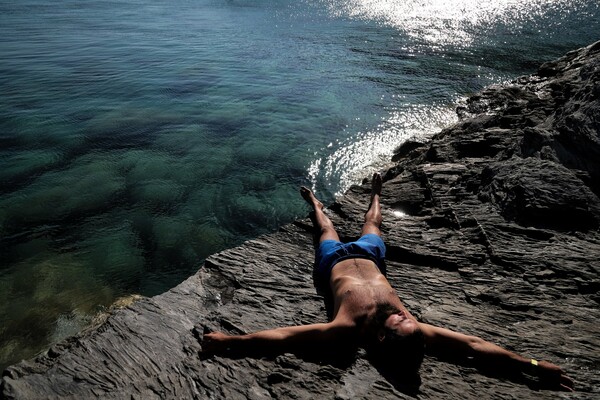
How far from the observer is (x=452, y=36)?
99.4 feet

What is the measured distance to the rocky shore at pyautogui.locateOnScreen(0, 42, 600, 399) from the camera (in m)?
4.88

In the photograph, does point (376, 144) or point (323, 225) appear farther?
point (376, 144)

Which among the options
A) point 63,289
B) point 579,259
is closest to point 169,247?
point 63,289

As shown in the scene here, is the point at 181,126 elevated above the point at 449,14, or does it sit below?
below

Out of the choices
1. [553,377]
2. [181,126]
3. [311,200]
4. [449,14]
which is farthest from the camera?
[449,14]

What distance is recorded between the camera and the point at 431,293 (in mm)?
6359

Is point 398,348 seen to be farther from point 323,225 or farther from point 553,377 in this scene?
point 323,225

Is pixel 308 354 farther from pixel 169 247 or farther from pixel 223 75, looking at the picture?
pixel 223 75

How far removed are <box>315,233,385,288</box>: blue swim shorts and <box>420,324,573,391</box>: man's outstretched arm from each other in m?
1.65

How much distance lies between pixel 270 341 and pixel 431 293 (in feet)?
9.64

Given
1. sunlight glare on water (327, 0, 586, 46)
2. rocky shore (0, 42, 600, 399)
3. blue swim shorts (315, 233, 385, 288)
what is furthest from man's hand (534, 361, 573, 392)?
sunlight glare on water (327, 0, 586, 46)

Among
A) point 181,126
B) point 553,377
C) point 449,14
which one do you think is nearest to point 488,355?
point 553,377

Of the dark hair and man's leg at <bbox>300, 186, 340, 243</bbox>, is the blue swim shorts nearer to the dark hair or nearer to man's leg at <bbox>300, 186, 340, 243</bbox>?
man's leg at <bbox>300, 186, 340, 243</bbox>

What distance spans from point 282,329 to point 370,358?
1.31 meters
